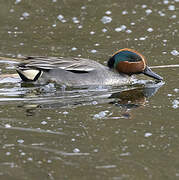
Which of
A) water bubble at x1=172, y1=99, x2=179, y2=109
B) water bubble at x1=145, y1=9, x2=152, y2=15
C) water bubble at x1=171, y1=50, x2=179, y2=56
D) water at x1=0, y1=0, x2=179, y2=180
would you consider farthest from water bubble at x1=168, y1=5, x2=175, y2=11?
water bubble at x1=172, y1=99, x2=179, y2=109

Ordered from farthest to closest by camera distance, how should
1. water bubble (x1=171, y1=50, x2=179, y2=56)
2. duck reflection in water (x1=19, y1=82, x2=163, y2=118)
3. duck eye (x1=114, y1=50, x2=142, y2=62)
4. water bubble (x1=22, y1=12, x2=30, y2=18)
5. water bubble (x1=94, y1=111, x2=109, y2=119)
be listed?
Result: water bubble (x1=22, y1=12, x2=30, y2=18)
water bubble (x1=171, y1=50, x2=179, y2=56)
duck eye (x1=114, y1=50, x2=142, y2=62)
duck reflection in water (x1=19, y1=82, x2=163, y2=118)
water bubble (x1=94, y1=111, x2=109, y2=119)

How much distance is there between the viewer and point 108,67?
8938 mm

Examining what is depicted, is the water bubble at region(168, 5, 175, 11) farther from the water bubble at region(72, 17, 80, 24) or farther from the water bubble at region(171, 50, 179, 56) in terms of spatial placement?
the water bubble at region(171, 50, 179, 56)

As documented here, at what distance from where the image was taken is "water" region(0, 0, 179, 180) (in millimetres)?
5645

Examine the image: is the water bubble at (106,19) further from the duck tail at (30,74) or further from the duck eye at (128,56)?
the duck tail at (30,74)

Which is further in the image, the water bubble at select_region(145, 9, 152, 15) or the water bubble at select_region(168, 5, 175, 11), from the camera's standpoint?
the water bubble at select_region(168, 5, 175, 11)

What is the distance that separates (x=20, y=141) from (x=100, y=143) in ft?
3.33

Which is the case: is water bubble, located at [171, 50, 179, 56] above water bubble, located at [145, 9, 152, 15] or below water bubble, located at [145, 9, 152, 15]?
below

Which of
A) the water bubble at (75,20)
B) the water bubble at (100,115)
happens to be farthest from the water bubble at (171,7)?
the water bubble at (100,115)

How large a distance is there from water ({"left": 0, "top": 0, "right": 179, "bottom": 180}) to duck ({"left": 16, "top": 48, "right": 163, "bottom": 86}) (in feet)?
0.56

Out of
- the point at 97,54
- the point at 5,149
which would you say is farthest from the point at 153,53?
the point at 5,149

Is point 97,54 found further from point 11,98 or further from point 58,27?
point 11,98

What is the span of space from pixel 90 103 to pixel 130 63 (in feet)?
4.97

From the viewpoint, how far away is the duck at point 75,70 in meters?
8.63
